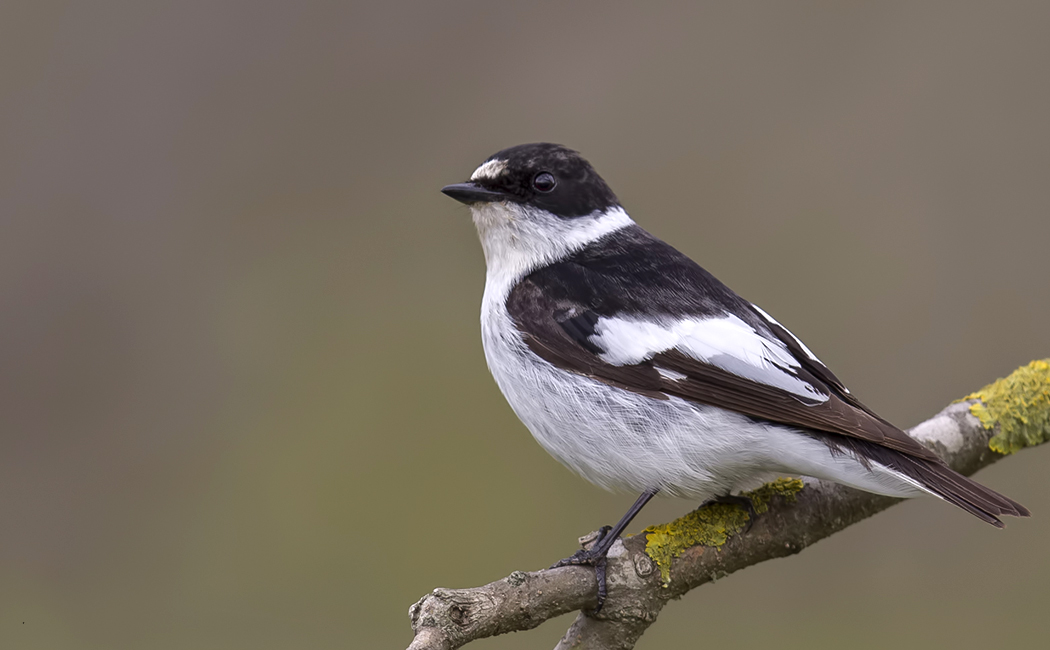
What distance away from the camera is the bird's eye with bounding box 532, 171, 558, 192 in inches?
110

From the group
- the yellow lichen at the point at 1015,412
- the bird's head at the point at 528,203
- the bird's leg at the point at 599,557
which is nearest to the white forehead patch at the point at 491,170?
the bird's head at the point at 528,203

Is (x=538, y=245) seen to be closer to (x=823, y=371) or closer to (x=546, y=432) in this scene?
(x=546, y=432)

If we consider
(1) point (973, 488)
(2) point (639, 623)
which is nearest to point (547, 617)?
(2) point (639, 623)

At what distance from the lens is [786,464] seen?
223 centimetres

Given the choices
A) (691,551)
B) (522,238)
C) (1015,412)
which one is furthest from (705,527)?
(1015,412)

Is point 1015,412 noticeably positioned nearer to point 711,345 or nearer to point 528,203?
point 711,345

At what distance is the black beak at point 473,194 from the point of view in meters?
2.73

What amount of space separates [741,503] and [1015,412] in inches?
43.5

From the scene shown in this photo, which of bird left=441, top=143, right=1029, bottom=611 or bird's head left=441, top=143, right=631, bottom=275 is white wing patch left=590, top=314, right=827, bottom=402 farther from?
bird's head left=441, top=143, right=631, bottom=275

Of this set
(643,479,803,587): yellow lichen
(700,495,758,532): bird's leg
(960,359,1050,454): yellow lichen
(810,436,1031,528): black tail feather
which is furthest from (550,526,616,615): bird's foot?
(960,359,1050,454): yellow lichen

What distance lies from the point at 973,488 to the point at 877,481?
0.68ft

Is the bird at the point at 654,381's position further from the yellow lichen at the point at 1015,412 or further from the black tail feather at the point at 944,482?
the yellow lichen at the point at 1015,412

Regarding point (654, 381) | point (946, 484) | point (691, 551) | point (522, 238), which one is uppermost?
point (522, 238)

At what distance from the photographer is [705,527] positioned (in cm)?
245
